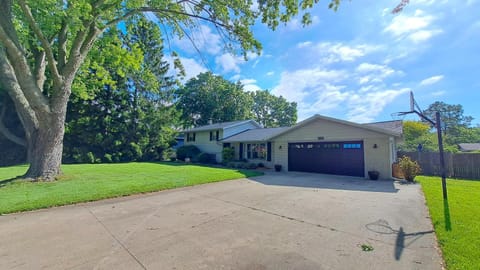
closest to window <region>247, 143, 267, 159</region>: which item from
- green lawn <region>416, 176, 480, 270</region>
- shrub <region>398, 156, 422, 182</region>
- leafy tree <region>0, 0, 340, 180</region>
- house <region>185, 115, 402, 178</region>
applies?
house <region>185, 115, 402, 178</region>

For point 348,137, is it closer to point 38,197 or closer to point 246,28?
point 246,28

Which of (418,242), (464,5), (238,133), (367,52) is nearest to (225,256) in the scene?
(418,242)

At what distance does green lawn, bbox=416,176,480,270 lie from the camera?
3213mm

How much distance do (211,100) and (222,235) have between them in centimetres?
3248

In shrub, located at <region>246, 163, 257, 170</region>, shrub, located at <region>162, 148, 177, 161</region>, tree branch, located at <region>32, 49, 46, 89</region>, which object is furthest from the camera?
shrub, located at <region>162, 148, 177, 161</region>

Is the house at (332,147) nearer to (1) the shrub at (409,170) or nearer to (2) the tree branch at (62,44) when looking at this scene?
(1) the shrub at (409,170)

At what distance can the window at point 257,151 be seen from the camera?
18.7m

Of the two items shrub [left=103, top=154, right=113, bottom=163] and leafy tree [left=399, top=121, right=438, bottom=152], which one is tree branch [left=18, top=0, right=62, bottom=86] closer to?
shrub [left=103, top=154, right=113, bottom=163]

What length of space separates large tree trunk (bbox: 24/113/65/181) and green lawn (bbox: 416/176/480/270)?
12.2 meters

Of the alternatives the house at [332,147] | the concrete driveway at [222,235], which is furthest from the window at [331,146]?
the concrete driveway at [222,235]

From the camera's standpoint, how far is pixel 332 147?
13.9m

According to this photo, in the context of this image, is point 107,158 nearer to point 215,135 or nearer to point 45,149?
point 215,135

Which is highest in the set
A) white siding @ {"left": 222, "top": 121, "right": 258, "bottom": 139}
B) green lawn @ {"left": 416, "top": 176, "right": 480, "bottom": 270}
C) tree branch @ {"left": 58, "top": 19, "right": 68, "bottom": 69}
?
tree branch @ {"left": 58, "top": 19, "right": 68, "bottom": 69}

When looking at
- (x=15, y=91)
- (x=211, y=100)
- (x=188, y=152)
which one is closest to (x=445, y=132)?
(x=211, y=100)
